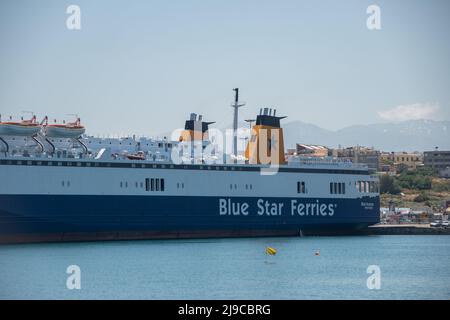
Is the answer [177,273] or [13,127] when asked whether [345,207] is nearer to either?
[13,127]

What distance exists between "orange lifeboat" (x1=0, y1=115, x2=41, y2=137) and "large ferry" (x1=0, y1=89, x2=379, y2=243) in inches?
2.1

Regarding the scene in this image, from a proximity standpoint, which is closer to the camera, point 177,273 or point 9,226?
point 177,273

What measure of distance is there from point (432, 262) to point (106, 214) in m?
17.4

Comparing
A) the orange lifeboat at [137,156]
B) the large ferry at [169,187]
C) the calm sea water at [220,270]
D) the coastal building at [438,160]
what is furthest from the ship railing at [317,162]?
the coastal building at [438,160]

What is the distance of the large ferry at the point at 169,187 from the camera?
4966 centimetres

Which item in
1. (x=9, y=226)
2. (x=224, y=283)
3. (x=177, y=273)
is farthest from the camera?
(x=9, y=226)

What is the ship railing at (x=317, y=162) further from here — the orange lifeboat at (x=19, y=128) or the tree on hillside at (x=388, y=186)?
the tree on hillside at (x=388, y=186)

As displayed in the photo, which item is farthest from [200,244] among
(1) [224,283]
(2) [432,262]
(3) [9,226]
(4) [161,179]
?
(1) [224,283]

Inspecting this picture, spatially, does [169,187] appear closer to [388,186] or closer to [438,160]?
[388,186]

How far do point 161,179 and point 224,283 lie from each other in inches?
816

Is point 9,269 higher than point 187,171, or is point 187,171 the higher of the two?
point 187,171

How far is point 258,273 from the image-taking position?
1485 inches

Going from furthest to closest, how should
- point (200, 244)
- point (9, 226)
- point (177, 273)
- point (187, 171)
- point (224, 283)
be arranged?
point (187, 171)
point (200, 244)
point (9, 226)
point (177, 273)
point (224, 283)

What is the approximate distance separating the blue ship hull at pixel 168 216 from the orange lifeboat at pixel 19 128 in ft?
12.3
